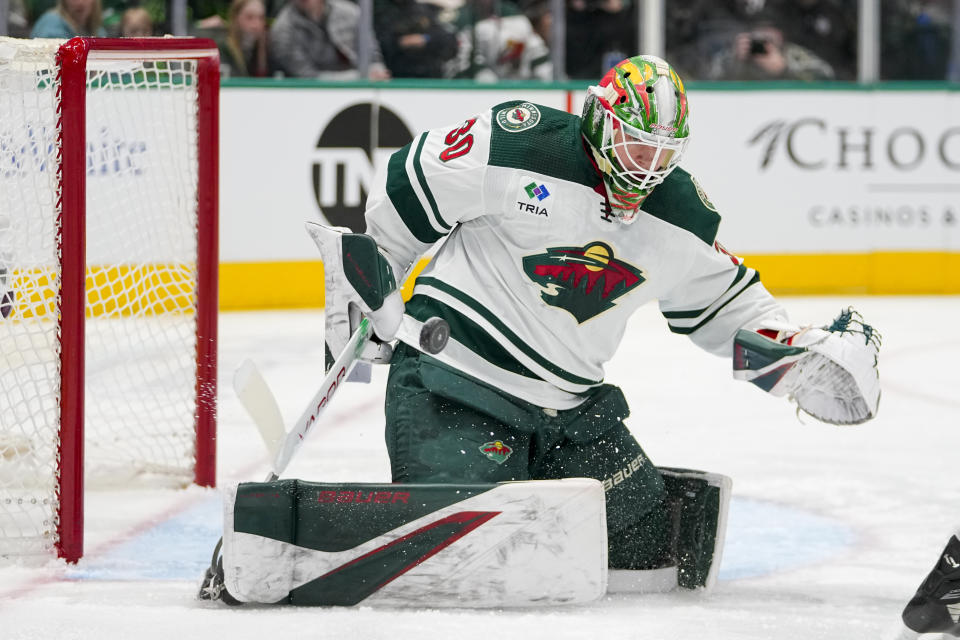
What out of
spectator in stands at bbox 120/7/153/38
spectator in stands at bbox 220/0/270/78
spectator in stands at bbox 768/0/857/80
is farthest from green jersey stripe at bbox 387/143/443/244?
spectator in stands at bbox 768/0/857/80

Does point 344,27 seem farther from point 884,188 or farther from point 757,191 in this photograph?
point 884,188

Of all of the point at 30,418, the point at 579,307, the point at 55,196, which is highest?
the point at 55,196

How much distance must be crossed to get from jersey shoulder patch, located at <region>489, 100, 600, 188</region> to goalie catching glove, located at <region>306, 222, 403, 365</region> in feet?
0.92

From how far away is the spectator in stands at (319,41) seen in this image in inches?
259

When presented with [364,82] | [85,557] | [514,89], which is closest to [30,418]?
[85,557]

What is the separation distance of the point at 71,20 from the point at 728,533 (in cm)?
400

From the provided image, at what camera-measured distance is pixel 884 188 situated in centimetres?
722

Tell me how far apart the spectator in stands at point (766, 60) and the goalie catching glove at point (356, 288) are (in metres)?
5.17

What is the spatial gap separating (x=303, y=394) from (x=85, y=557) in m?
1.83

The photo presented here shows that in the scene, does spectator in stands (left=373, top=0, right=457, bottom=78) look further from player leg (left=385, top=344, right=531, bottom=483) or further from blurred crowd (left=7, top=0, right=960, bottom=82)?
player leg (left=385, top=344, right=531, bottom=483)

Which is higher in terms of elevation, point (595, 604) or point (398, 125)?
point (398, 125)

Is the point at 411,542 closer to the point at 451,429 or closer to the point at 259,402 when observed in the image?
the point at 451,429

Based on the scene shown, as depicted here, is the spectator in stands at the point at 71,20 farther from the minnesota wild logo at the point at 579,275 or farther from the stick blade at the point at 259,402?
the minnesota wild logo at the point at 579,275

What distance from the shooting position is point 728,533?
3076 mm
